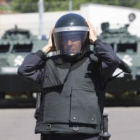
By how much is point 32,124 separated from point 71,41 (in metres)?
7.14

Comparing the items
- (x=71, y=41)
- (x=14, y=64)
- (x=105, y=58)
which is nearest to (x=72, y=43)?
(x=71, y=41)

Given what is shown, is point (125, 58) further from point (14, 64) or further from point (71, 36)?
point (71, 36)

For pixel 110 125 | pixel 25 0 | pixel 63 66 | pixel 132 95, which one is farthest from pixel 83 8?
pixel 25 0

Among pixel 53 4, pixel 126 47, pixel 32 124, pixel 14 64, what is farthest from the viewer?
pixel 53 4

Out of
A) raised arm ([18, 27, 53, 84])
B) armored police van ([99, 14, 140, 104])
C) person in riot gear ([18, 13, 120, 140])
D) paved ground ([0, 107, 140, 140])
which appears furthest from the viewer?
armored police van ([99, 14, 140, 104])

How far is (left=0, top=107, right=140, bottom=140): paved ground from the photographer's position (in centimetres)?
884

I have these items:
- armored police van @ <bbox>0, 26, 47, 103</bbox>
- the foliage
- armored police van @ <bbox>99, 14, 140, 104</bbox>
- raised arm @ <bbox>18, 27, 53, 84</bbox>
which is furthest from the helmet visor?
the foliage

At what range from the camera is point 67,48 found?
343cm

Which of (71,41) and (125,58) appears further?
(125,58)

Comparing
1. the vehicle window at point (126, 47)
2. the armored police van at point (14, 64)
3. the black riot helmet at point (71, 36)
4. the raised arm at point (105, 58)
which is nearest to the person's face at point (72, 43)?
the black riot helmet at point (71, 36)

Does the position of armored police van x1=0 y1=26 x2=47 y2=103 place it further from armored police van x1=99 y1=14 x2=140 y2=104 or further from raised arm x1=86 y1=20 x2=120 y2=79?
raised arm x1=86 y1=20 x2=120 y2=79

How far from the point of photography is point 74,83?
339 cm

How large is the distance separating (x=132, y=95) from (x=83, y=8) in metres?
23.1

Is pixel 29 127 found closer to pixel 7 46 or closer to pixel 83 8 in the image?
pixel 7 46
